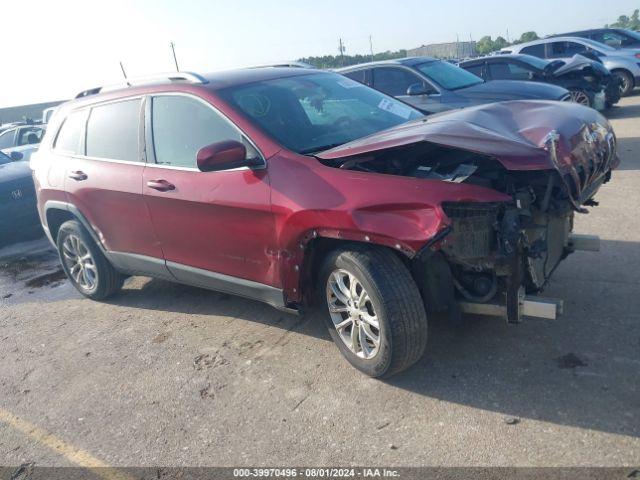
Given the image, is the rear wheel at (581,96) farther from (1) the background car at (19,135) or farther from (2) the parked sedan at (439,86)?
(1) the background car at (19,135)

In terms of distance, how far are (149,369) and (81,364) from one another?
2.08 feet

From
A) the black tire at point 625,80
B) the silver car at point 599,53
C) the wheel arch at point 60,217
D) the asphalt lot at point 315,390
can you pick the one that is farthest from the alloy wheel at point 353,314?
the black tire at point 625,80

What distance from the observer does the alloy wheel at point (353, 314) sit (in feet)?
11.4

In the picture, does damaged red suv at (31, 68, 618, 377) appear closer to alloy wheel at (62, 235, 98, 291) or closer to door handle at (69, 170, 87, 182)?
door handle at (69, 170, 87, 182)

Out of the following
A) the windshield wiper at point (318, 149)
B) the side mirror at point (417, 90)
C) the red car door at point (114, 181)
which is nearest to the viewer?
the windshield wiper at point (318, 149)

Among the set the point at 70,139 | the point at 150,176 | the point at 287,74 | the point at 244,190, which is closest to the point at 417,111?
the point at 287,74

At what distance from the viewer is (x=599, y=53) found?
14695 millimetres

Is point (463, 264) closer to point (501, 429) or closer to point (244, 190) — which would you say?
point (501, 429)

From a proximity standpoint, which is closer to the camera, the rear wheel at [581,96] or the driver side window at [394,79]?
the driver side window at [394,79]

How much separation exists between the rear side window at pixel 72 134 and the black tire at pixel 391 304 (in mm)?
3117

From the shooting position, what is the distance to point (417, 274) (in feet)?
11.2

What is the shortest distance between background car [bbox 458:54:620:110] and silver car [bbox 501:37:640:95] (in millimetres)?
3212

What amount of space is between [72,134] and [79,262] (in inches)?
47.2

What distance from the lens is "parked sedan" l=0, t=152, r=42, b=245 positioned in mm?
7754
